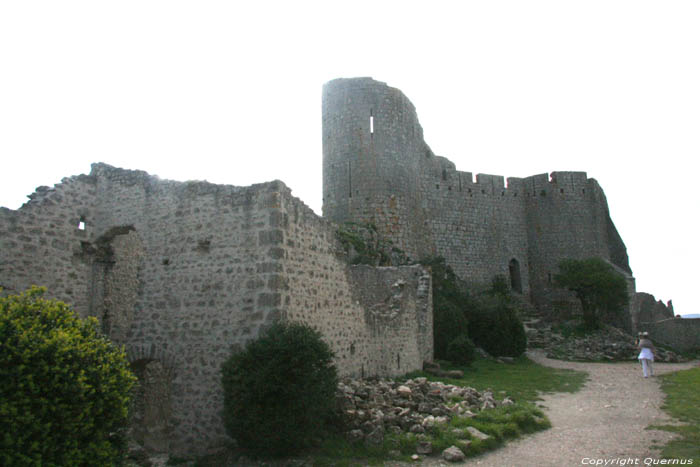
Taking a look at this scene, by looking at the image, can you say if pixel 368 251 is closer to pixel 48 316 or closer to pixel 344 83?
pixel 344 83

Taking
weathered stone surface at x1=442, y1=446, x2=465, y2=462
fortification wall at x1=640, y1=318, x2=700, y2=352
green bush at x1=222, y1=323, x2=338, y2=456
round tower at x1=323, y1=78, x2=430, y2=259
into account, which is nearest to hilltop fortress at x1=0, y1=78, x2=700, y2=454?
green bush at x1=222, y1=323, x2=338, y2=456

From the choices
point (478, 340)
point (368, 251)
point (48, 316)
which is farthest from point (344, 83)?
point (48, 316)

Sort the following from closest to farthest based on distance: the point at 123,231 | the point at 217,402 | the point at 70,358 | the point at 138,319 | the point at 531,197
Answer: the point at 70,358 < the point at 217,402 < the point at 138,319 < the point at 123,231 < the point at 531,197

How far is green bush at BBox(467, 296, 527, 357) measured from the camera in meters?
23.5

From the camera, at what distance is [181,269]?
10.4 metres

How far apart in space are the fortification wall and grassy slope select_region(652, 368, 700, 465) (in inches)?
462

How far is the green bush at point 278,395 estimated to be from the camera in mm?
8180

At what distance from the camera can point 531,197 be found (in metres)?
39.9

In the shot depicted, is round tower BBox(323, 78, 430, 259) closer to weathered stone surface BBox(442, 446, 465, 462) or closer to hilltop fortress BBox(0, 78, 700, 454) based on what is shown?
hilltop fortress BBox(0, 78, 700, 454)

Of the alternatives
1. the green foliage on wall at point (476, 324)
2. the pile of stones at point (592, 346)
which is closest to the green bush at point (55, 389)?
the green foliage on wall at point (476, 324)

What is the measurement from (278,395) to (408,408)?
9.99 ft

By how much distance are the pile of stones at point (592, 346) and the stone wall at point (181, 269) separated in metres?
17.6

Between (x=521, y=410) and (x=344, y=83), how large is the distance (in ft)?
75.5

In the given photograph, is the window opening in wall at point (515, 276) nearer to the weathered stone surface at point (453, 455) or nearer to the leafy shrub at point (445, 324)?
the leafy shrub at point (445, 324)
